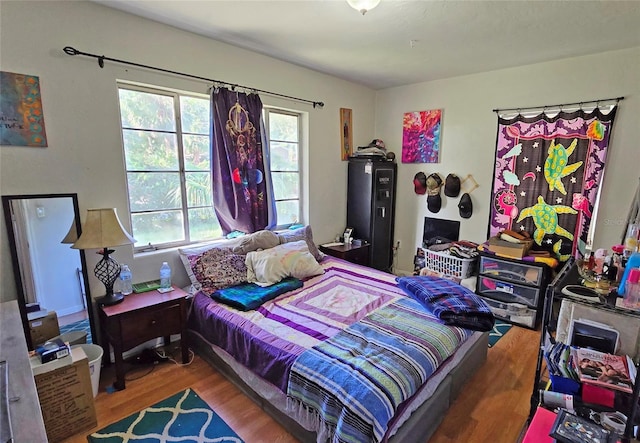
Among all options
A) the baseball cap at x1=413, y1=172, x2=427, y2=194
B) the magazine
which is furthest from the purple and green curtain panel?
the magazine

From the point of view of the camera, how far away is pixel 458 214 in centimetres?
Answer: 381

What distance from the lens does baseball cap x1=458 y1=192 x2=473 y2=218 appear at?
12.0ft

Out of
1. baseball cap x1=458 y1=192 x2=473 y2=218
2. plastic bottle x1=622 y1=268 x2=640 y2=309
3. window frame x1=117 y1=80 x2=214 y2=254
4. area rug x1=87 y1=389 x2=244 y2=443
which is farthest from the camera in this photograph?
baseball cap x1=458 y1=192 x2=473 y2=218

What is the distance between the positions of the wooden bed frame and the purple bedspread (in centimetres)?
18

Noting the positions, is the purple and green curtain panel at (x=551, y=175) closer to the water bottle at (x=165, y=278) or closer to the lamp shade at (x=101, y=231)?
the water bottle at (x=165, y=278)

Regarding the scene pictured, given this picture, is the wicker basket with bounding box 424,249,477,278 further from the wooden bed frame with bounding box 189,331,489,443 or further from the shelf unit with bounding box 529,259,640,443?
the shelf unit with bounding box 529,259,640,443

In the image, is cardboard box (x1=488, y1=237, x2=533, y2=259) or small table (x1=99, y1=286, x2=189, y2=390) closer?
small table (x1=99, y1=286, x2=189, y2=390)

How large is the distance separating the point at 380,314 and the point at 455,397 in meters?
0.72

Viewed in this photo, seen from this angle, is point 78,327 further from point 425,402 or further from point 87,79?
point 425,402

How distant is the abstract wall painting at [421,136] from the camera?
12.7ft

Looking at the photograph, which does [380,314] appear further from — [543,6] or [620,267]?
[543,6]

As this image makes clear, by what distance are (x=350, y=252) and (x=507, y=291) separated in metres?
1.67

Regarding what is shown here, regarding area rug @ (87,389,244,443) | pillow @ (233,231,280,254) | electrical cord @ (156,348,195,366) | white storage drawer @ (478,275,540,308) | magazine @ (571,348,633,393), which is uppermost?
pillow @ (233,231,280,254)

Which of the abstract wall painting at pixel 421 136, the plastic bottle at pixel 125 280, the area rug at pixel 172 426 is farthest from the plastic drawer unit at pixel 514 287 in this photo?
the plastic bottle at pixel 125 280
